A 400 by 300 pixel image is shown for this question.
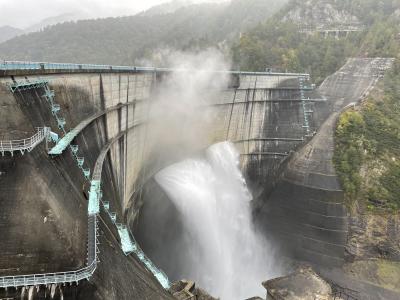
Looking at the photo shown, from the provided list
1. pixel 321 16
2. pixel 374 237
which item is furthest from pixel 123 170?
pixel 321 16

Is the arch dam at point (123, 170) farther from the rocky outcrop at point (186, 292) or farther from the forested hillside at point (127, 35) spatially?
the forested hillside at point (127, 35)

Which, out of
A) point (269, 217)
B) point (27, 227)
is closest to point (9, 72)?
point (27, 227)

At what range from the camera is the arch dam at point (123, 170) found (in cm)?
1257

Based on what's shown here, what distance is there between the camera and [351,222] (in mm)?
36938

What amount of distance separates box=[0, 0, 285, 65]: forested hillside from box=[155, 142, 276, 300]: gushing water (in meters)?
62.4

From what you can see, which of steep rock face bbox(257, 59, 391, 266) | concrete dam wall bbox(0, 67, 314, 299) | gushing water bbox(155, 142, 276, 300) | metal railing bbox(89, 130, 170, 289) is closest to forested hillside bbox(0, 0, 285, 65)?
steep rock face bbox(257, 59, 391, 266)

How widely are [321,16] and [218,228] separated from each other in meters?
60.1

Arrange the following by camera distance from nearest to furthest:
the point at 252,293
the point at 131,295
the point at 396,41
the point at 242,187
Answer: the point at 131,295 → the point at 252,293 → the point at 242,187 → the point at 396,41

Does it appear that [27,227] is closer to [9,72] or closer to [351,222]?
[9,72]

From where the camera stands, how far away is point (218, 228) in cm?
3556

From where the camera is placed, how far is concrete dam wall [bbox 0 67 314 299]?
12.3m

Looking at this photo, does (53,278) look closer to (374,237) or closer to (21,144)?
(21,144)

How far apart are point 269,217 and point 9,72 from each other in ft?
99.6

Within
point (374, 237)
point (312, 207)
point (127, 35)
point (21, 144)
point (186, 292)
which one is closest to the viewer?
point (21, 144)
